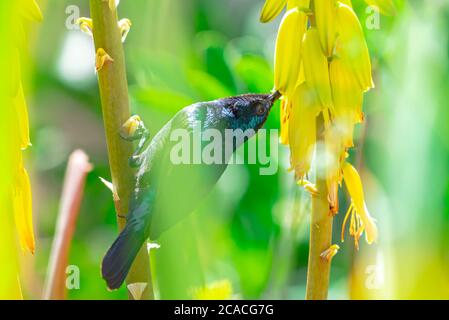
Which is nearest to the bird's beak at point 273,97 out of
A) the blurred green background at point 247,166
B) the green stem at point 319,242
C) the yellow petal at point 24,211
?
the blurred green background at point 247,166

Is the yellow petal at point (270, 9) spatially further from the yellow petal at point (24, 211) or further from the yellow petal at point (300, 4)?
the yellow petal at point (24, 211)

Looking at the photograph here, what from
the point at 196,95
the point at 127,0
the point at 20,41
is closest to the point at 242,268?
the point at 196,95

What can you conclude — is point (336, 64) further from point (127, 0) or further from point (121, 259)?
point (127, 0)

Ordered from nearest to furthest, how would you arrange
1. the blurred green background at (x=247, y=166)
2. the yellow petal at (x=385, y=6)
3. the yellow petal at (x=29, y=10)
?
the yellow petal at (x=29, y=10)
the yellow petal at (x=385, y=6)
the blurred green background at (x=247, y=166)

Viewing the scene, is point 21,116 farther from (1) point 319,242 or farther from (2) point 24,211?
(1) point 319,242

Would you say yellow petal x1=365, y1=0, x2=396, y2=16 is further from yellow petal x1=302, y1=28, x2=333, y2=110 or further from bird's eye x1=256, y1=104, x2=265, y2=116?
bird's eye x1=256, y1=104, x2=265, y2=116
